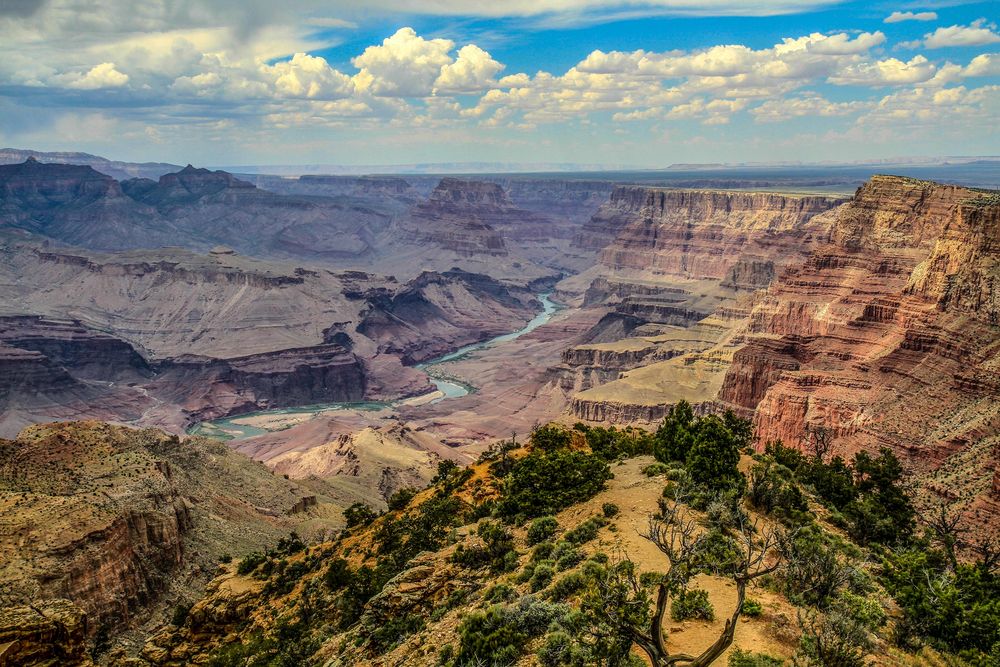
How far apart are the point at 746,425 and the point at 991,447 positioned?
56.5 ft

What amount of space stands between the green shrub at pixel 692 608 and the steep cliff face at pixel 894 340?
37840 mm

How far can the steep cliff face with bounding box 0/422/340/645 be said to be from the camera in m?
46.9

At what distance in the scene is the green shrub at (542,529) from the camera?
36.4 meters

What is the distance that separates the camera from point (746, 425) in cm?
5947

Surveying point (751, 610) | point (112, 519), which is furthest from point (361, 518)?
point (751, 610)

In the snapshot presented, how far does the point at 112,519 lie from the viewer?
5147cm

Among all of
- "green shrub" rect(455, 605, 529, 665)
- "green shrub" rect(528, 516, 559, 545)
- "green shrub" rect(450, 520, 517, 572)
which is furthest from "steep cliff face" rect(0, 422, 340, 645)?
"green shrub" rect(528, 516, 559, 545)

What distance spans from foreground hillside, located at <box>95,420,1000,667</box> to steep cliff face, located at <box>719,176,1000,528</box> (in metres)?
14.4

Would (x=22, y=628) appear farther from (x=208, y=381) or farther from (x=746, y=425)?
(x=208, y=381)

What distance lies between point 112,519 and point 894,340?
6806 cm

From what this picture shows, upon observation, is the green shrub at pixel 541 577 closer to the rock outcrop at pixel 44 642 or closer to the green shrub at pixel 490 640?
the green shrub at pixel 490 640

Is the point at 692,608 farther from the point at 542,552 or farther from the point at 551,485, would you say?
the point at 551,485

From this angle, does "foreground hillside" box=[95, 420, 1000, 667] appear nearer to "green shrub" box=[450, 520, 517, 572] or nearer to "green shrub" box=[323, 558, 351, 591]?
"green shrub" box=[450, 520, 517, 572]

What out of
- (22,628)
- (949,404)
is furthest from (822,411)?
(22,628)
